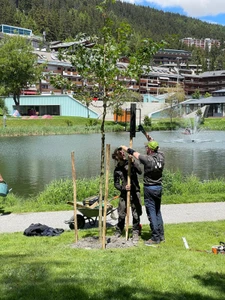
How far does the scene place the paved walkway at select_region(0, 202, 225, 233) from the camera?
1005cm

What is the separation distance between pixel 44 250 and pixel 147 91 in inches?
4564

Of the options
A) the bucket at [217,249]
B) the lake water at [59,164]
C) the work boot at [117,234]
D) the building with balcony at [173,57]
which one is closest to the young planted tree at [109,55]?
the work boot at [117,234]

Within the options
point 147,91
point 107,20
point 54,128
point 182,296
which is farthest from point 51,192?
point 147,91

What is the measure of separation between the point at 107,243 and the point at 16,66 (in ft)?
205

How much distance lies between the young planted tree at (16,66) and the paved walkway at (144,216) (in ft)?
187

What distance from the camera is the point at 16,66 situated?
6638cm

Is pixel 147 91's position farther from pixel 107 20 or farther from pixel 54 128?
pixel 107 20

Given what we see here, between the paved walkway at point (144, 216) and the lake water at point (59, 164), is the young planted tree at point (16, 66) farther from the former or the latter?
the paved walkway at point (144, 216)

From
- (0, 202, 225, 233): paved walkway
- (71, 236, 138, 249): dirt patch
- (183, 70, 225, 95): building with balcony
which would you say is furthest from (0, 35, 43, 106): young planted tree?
(183, 70, 225, 95): building with balcony

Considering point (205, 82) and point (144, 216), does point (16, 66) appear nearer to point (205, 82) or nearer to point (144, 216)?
point (144, 216)

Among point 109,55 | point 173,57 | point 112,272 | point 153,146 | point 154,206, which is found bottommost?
point 112,272

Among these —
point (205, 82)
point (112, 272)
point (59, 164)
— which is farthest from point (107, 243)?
point (205, 82)

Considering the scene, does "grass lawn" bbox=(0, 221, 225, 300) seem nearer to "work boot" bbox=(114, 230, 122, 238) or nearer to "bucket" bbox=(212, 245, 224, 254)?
"bucket" bbox=(212, 245, 224, 254)

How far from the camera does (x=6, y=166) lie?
23.8 m
